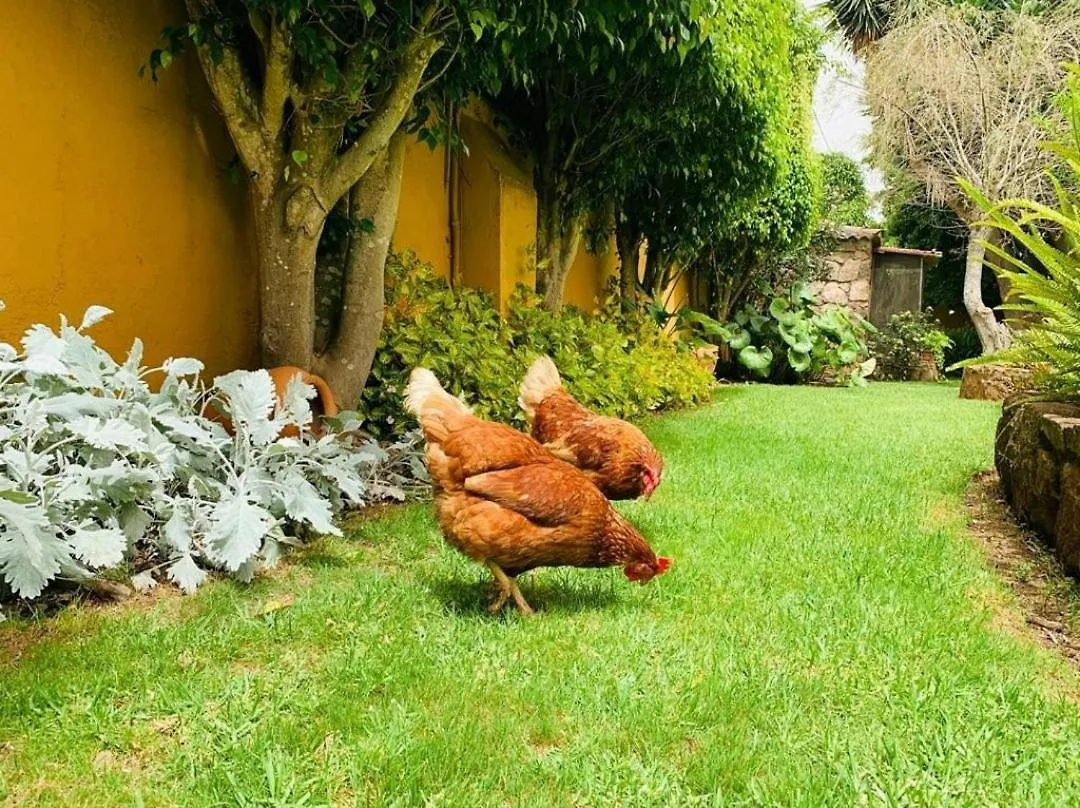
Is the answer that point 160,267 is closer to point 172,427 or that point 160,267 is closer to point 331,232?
point 331,232

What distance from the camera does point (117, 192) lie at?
4062 millimetres

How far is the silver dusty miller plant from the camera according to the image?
8.38ft

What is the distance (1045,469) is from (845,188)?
19100 millimetres

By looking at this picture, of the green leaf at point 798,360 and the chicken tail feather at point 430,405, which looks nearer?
the chicken tail feather at point 430,405

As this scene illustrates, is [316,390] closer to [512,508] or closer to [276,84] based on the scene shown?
Answer: [276,84]

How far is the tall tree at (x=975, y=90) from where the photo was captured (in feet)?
44.4

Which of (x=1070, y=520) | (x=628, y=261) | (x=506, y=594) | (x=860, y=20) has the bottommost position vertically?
(x=506, y=594)

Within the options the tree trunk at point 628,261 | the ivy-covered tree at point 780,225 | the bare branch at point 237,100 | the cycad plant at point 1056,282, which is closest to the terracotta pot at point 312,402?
the bare branch at point 237,100

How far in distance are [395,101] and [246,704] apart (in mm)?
3038

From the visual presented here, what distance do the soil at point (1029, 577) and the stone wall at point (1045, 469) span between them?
74 mm

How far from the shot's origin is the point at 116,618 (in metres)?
2.64

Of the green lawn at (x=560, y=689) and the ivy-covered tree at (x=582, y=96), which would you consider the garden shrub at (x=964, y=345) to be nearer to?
the ivy-covered tree at (x=582, y=96)

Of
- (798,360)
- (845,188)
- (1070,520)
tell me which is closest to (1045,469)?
(1070,520)

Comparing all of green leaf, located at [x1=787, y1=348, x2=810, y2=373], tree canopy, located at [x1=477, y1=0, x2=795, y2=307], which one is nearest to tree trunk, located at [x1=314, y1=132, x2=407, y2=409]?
tree canopy, located at [x1=477, y1=0, x2=795, y2=307]
